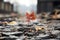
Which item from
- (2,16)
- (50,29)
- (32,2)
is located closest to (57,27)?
(50,29)

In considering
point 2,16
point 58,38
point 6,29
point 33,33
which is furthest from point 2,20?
point 58,38

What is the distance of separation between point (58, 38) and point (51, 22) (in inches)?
17.1

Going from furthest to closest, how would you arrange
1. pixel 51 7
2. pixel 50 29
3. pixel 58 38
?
pixel 51 7
pixel 50 29
pixel 58 38

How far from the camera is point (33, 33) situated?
188 cm

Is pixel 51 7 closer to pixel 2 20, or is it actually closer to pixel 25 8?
pixel 25 8

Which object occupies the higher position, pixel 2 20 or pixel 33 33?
pixel 2 20

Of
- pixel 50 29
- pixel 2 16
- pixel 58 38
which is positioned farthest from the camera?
pixel 2 16

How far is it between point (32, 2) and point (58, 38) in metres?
0.74

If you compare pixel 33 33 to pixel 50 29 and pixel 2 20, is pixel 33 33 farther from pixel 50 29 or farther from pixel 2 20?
pixel 2 20

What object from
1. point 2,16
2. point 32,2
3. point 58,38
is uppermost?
point 32,2

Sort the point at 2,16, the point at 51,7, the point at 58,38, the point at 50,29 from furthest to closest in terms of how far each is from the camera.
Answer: the point at 51,7, the point at 2,16, the point at 50,29, the point at 58,38

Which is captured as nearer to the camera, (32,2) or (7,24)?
(7,24)

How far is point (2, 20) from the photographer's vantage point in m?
2.09

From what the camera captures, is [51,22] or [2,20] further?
[51,22]
